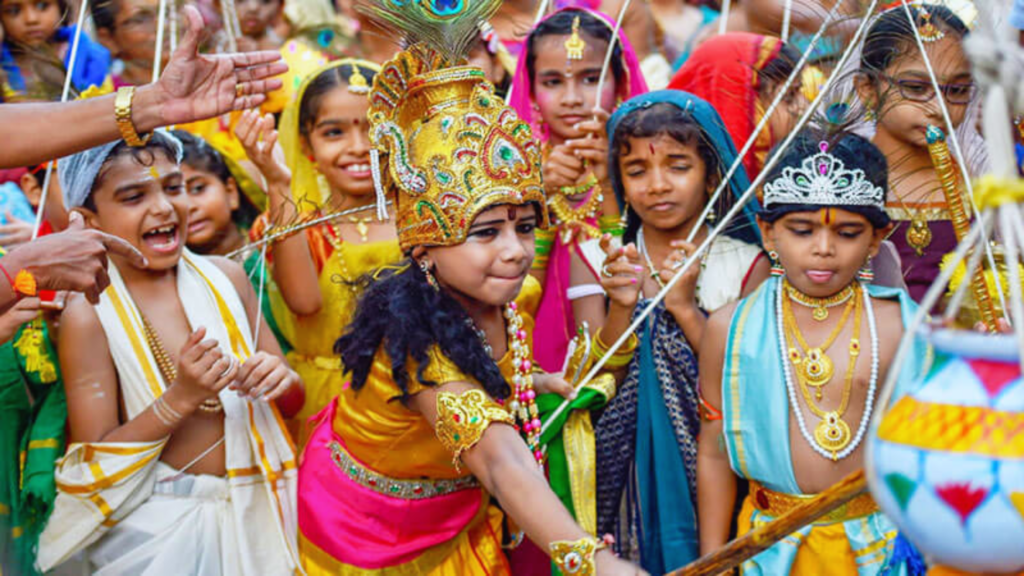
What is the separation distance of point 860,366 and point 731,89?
1.33 m

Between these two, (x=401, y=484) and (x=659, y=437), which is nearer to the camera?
(x=401, y=484)

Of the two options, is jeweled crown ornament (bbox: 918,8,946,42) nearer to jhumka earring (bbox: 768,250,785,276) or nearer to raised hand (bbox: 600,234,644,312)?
jhumka earring (bbox: 768,250,785,276)

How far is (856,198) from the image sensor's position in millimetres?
2605

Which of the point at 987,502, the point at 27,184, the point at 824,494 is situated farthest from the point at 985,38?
the point at 27,184

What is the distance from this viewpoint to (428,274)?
268 cm

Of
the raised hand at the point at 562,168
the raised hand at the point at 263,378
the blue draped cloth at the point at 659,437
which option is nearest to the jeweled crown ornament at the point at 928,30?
the blue draped cloth at the point at 659,437

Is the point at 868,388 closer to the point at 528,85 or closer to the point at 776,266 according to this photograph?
the point at 776,266

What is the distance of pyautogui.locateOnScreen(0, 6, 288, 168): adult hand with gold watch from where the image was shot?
2.62 metres

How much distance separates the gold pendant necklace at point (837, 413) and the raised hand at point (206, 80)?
1.60m

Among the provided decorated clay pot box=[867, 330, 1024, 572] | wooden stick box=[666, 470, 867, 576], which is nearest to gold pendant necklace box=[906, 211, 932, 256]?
wooden stick box=[666, 470, 867, 576]

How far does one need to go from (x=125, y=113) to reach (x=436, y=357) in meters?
1.00

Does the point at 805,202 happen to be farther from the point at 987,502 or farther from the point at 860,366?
the point at 987,502

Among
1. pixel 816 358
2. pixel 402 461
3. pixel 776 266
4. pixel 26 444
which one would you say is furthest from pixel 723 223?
pixel 26 444

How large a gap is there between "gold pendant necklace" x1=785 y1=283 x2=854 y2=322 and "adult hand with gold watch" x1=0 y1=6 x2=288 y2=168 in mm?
1549
